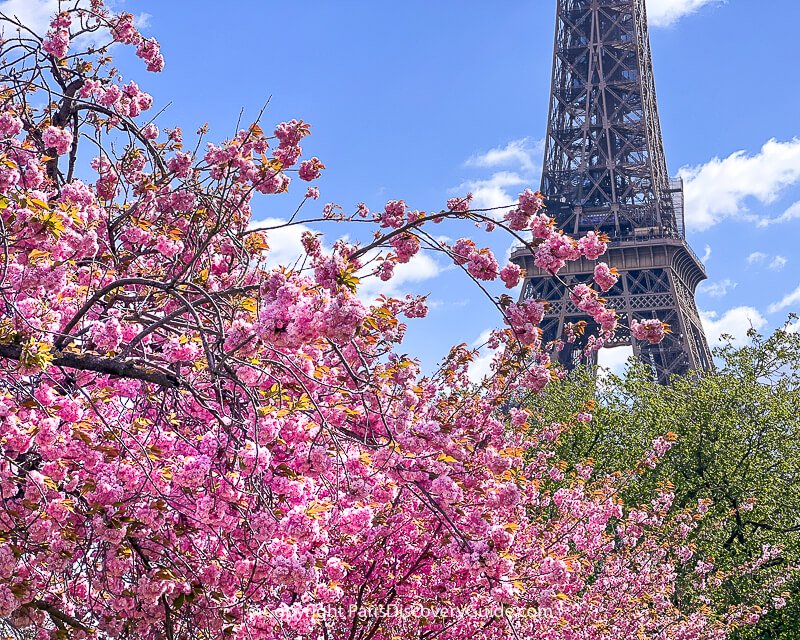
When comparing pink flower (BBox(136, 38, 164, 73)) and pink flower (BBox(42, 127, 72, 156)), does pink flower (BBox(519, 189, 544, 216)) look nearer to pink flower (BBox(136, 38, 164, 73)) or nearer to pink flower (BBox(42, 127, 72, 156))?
pink flower (BBox(42, 127, 72, 156))

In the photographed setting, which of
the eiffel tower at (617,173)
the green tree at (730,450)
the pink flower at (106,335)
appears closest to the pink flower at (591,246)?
the pink flower at (106,335)

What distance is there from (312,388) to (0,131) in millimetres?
3523

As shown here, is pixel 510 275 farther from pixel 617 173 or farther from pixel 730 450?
pixel 617 173

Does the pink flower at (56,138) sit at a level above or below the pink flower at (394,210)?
above

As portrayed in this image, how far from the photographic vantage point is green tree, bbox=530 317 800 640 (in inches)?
703

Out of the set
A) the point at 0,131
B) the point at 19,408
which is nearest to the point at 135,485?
the point at 19,408

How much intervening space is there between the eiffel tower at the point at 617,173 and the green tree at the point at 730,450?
15.6m

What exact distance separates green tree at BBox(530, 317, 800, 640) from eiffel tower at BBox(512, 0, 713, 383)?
15.6 meters

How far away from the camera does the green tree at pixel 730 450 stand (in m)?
17.9

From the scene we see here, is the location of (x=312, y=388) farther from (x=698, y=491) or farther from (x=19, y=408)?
(x=698, y=491)

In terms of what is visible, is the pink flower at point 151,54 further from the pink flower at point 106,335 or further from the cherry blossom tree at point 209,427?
the pink flower at point 106,335

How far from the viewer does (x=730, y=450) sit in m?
20.0

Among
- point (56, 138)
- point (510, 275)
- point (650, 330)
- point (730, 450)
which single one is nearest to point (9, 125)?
point (56, 138)

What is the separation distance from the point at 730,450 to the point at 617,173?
2657cm
